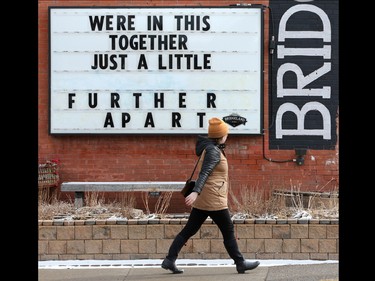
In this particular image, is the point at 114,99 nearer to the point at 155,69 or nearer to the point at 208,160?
the point at 155,69

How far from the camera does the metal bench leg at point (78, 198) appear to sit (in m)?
10.6

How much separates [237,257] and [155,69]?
4.45 meters

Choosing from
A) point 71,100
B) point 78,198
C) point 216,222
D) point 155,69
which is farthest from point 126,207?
point 155,69

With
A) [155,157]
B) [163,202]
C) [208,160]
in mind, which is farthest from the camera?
[155,157]

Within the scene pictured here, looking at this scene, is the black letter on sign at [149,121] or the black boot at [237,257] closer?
the black boot at [237,257]

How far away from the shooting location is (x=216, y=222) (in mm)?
7926

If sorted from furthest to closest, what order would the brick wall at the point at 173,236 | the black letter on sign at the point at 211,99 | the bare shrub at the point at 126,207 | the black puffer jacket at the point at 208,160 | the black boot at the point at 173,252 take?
the black letter on sign at the point at 211,99
the bare shrub at the point at 126,207
the brick wall at the point at 173,236
the black boot at the point at 173,252
the black puffer jacket at the point at 208,160

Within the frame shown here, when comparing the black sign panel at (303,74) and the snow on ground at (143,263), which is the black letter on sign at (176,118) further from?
the snow on ground at (143,263)

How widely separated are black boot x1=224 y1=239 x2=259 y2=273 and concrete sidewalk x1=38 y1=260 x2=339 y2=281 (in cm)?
11

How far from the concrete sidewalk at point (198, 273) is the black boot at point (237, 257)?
0.11m

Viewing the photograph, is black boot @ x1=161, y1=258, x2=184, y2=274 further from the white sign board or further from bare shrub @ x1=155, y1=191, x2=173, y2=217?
the white sign board

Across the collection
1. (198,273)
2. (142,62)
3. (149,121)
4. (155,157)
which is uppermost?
(142,62)

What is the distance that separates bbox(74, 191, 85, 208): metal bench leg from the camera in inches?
417

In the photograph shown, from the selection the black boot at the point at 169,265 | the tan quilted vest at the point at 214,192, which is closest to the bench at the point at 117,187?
the black boot at the point at 169,265
